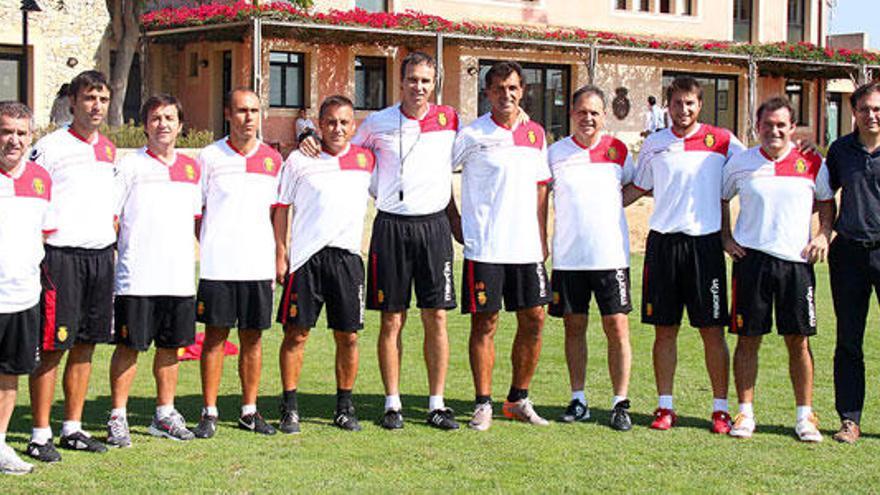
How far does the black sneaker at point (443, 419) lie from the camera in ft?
26.4

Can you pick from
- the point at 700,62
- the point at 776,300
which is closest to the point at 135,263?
the point at 776,300

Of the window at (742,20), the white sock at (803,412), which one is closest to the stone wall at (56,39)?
the window at (742,20)

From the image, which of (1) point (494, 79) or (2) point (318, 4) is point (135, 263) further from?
(2) point (318, 4)

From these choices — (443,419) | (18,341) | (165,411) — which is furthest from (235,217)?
(443,419)

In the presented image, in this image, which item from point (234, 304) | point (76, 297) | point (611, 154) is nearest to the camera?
point (76, 297)

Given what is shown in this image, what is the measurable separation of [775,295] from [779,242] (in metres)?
0.32

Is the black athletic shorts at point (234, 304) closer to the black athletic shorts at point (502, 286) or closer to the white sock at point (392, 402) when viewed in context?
the white sock at point (392, 402)

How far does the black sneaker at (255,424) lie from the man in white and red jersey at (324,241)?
98 mm

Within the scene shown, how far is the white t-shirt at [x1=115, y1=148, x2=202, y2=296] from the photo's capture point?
745cm

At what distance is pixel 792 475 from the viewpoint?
7.02 metres

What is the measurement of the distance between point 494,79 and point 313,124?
2383cm

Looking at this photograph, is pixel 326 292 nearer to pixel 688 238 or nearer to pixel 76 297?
pixel 76 297

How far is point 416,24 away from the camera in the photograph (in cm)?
3081

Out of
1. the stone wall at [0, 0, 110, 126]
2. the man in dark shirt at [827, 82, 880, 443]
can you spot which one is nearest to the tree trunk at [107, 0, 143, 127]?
the stone wall at [0, 0, 110, 126]
